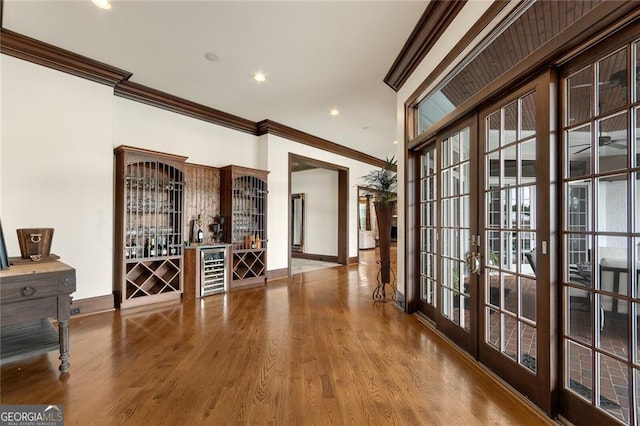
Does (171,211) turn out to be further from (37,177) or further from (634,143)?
(634,143)

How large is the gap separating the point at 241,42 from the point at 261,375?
361cm

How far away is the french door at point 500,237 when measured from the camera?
1.92 m

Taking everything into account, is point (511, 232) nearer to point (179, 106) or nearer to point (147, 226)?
point (147, 226)

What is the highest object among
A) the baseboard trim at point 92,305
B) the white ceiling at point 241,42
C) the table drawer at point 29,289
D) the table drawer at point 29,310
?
the white ceiling at point 241,42

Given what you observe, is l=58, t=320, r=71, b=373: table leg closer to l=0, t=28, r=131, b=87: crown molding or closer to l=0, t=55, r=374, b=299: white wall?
l=0, t=55, r=374, b=299: white wall

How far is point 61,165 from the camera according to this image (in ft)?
11.9

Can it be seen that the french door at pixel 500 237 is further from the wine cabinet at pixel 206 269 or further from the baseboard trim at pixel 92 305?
the baseboard trim at pixel 92 305

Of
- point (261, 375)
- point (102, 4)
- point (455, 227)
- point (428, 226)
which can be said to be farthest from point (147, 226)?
point (455, 227)

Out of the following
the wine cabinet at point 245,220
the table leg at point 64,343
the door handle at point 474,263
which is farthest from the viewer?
the wine cabinet at point 245,220

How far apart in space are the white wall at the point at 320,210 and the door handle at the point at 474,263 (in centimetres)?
605

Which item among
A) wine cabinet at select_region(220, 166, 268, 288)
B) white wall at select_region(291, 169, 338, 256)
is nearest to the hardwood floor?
wine cabinet at select_region(220, 166, 268, 288)

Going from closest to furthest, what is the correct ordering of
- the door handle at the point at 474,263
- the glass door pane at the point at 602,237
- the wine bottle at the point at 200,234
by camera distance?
the glass door pane at the point at 602,237 → the door handle at the point at 474,263 → the wine bottle at the point at 200,234

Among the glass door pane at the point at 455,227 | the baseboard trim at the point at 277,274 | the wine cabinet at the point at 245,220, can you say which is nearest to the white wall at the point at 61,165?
the wine cabinet at the point at 245,220

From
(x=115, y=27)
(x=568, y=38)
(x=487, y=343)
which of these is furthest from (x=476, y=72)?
(x=115, y=27)
